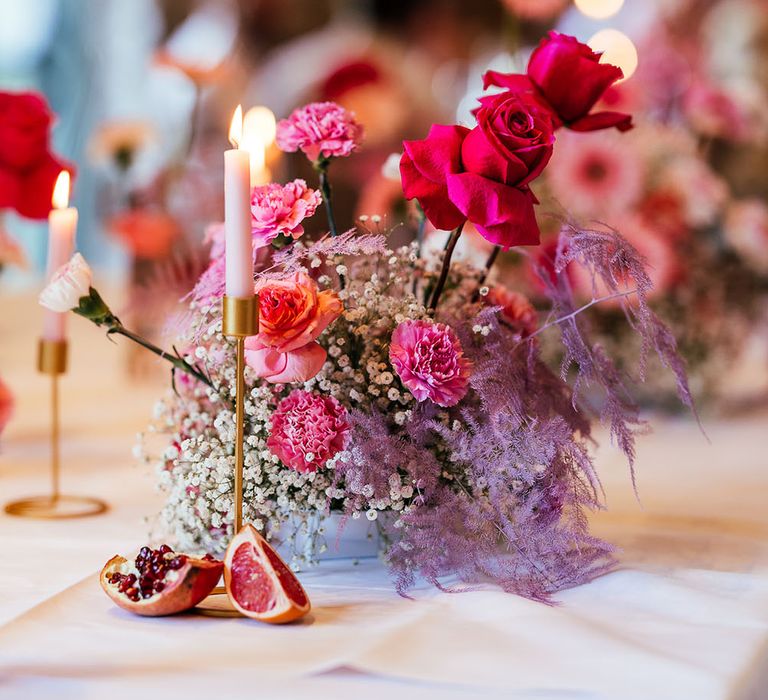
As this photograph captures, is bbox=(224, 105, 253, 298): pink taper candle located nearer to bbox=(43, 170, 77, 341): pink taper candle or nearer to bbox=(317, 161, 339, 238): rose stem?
bbox=(317, 161, 339, 238): rose stem

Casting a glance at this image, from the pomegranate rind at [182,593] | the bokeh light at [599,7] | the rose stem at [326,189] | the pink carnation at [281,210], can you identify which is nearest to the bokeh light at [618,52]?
the bokeh light at [599,7]

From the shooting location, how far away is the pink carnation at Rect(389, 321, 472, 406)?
860mm

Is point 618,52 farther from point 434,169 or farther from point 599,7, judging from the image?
point 434,169

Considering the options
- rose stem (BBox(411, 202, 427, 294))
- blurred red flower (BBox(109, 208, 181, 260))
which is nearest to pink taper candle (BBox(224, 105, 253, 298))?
rose stem (BBox(411, 202, 427, 294))

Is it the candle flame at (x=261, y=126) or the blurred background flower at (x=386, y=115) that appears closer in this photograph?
the candle flame at (x=261, y=126)

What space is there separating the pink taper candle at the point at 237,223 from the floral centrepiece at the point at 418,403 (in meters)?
0.04

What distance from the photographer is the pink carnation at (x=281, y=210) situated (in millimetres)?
879

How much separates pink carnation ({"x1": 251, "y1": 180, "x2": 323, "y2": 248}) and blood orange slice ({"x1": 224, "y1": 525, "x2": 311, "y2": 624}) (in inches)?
10.3

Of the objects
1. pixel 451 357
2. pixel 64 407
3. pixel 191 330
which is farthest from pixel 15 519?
pixel 64 407

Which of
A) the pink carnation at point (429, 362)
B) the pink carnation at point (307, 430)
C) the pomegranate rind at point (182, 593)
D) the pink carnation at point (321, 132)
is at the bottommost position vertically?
the pomegranate rind at point (182, 593)

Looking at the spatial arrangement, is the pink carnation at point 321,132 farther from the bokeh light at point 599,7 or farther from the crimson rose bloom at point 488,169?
the bokeh light at point 599,7

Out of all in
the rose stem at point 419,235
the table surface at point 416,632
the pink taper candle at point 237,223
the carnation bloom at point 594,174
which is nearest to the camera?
the table surface at point 416,632

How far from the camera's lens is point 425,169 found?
2.73 feet

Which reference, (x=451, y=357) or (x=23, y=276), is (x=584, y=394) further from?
(x=23, y=276)
